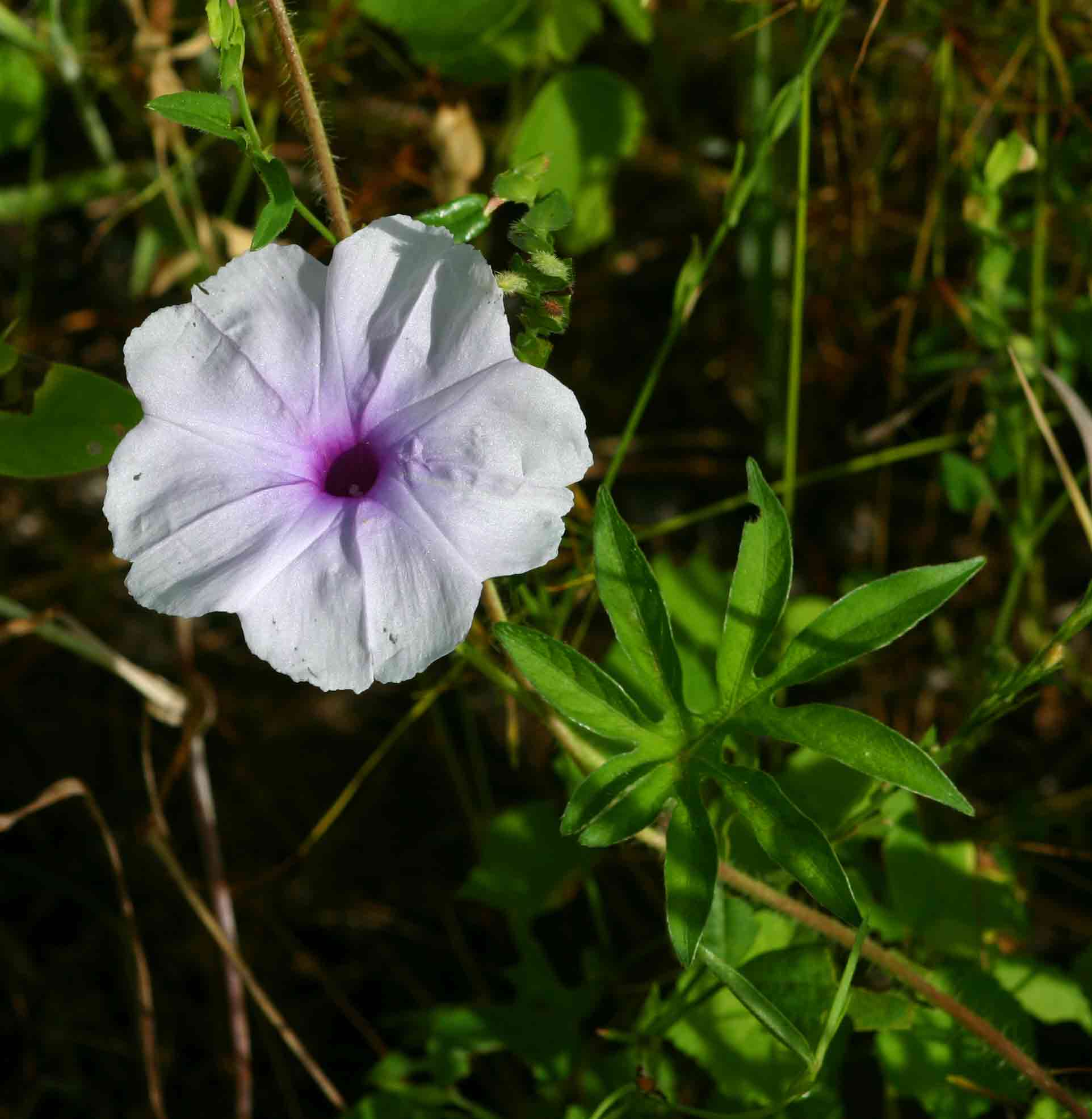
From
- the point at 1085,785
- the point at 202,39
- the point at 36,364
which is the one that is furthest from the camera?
the point at 1085,785

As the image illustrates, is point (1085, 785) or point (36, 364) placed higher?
point (36, 364)

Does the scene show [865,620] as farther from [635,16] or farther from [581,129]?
[581,129]

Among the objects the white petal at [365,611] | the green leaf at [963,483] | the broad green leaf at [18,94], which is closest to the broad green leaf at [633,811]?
the white petal at [365,611]

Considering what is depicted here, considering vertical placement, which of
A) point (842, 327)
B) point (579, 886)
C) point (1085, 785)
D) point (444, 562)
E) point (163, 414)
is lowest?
point (1085, 785)

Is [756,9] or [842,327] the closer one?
[756,9]

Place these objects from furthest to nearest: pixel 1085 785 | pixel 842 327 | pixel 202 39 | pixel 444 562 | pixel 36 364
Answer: pixel 842 327 → pixel 1085 785 → pixel 202 39 → pixel 36 364 → pixel 444 562

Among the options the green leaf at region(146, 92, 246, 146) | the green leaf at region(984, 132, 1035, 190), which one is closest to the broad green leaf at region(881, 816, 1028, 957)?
the green leaf at region(984, 132, 1035, 190)

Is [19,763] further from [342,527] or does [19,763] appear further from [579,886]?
[342,527]

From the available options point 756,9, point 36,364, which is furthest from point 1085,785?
point 36,364
